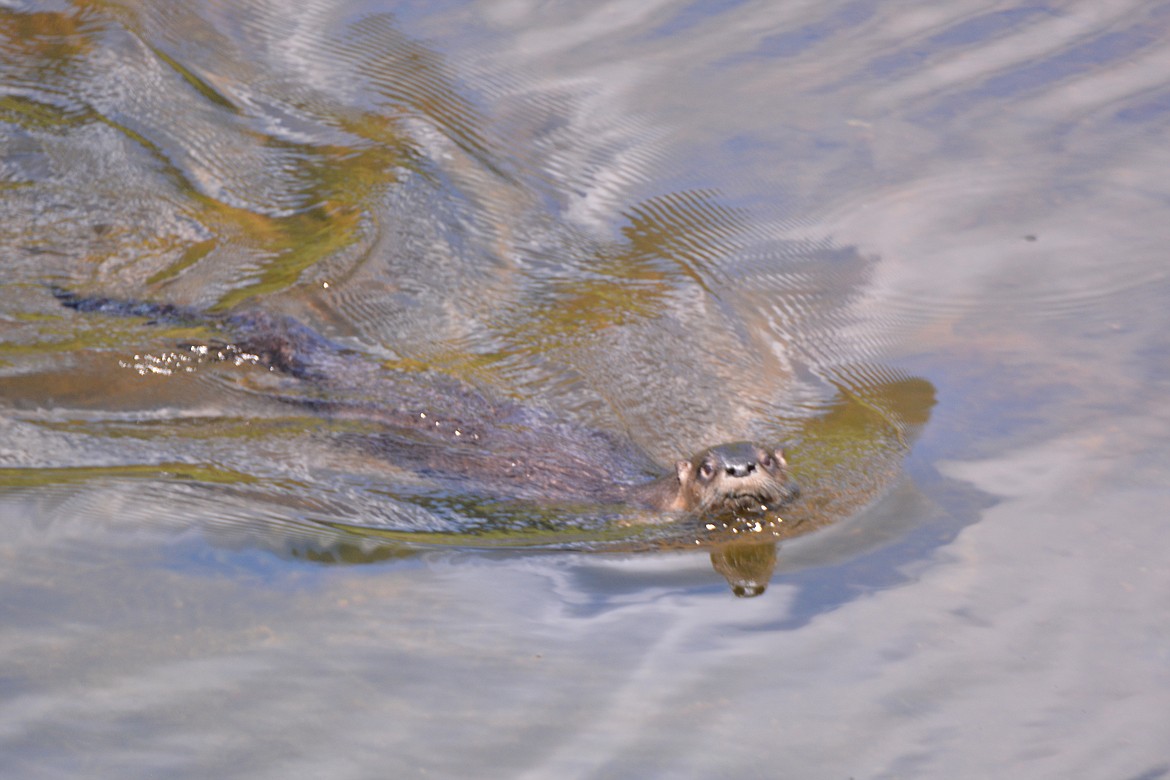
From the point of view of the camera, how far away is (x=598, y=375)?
5.48 meters

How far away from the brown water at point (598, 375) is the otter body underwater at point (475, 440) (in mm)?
117

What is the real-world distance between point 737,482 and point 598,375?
1266 mm

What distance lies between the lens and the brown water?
325 cm

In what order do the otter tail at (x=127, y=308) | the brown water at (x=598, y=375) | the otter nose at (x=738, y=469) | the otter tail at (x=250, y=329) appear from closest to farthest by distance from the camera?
the brown water at (x=598, y=375)
the otter nose at (x=738, y=469)
the otter tail at (x=250, y=329)
the otter tail at (x=127, y=308)

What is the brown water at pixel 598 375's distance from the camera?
3.25m

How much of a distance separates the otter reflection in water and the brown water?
10cm

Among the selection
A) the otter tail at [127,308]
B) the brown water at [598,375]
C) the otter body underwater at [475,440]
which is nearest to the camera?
the brown water at [598,375]

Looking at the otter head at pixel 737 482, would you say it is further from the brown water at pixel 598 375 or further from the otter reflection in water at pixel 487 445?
the brown water at pixel 598 375

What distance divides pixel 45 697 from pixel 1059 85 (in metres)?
6.17

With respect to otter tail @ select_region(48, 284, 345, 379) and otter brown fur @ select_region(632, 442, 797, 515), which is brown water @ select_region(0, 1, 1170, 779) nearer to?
otter tail @ select_region(48, 284, 345, 379)

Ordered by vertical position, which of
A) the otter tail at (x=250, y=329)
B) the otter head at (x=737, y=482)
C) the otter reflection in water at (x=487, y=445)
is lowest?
the otter head at (x=737, y=482)

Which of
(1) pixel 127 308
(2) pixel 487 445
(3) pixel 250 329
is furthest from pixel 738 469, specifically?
(1) pixel 127 308

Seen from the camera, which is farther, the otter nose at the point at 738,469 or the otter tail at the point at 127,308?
the otter tail at the point at 127,308

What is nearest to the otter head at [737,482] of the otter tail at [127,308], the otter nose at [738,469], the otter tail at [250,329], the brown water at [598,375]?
the otter nose at [738,469]
